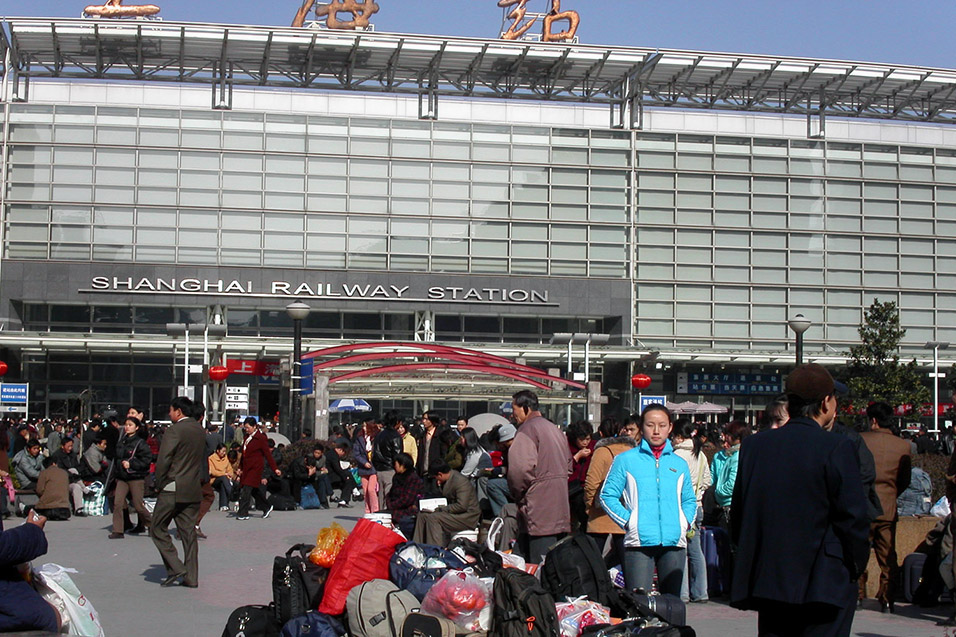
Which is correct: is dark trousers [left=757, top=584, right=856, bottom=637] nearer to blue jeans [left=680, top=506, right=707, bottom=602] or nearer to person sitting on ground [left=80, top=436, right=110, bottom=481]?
blue jeans [left=680, top=506, right=707, bottom=602]

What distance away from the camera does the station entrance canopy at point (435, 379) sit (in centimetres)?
3231

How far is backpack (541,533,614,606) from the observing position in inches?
334

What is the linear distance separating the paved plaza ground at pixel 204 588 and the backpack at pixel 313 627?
1539 millimetres

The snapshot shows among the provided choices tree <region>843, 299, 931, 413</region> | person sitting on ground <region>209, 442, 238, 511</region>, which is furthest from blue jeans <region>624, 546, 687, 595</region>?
tree <region>843, 299, 931, 413</region>

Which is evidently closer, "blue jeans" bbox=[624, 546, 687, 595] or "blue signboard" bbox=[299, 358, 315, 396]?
"blue jeans" bbox=[624, 546, 687, 595]

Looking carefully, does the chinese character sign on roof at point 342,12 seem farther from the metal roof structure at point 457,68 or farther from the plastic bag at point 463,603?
the plastic bag at point 463,603

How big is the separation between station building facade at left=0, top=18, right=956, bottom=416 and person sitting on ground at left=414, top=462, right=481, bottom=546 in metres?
36.5

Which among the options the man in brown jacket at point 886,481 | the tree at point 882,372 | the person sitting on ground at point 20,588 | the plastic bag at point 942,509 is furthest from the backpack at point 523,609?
the tree at point 882,372

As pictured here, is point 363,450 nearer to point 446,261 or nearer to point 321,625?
point 321,625

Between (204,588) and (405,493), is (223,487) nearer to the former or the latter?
(405,493)

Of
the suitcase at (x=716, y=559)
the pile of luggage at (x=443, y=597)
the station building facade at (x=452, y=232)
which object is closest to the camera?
the pile of luggage at (x=443, y=597)

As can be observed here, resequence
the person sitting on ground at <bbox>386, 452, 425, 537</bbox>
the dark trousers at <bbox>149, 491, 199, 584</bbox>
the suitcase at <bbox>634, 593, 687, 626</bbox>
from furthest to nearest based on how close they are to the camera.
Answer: the person sitting on ground at <bbox>386, 452, 425, 537</bbox> < the dark trousers at <bbox>149, 491, 199, 584</bbox> < the suitcase at <bbox>634, 593, 687, 626</bbox>

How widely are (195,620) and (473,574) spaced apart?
9.21ft

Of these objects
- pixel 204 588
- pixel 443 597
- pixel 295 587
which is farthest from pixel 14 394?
pixel 443 597
